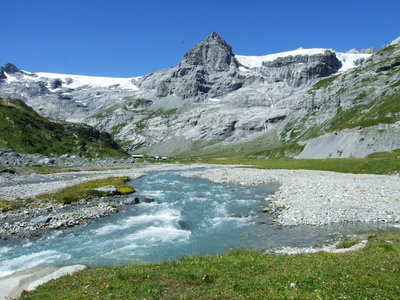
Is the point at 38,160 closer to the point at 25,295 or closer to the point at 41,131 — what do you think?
the point at 41,131

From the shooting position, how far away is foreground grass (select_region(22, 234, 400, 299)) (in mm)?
10031

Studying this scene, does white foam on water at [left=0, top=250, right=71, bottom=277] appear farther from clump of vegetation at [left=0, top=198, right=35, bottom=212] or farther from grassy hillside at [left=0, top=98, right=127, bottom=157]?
grassy hillside at [left=0, top=98, right=127, bottom=157]

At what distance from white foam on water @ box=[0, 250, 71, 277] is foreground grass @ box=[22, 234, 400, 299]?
7.43 meters

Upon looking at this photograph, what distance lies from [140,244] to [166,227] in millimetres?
5429

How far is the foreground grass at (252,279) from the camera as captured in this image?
1003cm

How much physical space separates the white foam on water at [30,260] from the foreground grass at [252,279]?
7433mm

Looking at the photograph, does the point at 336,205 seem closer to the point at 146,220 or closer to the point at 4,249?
the point at 146,220

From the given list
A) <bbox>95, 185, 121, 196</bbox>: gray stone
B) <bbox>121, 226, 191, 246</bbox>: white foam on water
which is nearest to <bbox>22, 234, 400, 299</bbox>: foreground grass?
<bbox>121, 226, 191, 246</bbox>: white foam on water

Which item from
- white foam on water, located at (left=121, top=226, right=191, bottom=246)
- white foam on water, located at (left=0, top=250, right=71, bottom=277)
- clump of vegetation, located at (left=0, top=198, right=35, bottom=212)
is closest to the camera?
white foam on water, located at (left=0, top=250, right=71, bottom=277)

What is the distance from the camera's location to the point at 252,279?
11.6 metres

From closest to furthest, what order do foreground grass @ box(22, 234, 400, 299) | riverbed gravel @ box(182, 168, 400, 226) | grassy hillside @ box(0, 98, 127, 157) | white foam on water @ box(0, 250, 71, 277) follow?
foreground grass @ box(22, 234, 400, 299)
white foam on water @ box(0, 250, 71, 277)
riverbed gravel @ box(182, 168, 400, 226)
grassy hillside @ box(0, 98, 127, 157)

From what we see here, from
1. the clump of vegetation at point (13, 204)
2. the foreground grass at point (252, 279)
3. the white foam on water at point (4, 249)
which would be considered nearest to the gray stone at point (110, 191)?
the clump of vegetation at point (13, 204)

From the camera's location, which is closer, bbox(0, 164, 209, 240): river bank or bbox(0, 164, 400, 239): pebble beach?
bbox(0, 164, 400, 239): pebble beach

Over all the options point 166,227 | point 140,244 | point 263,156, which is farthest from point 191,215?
point 263,156
